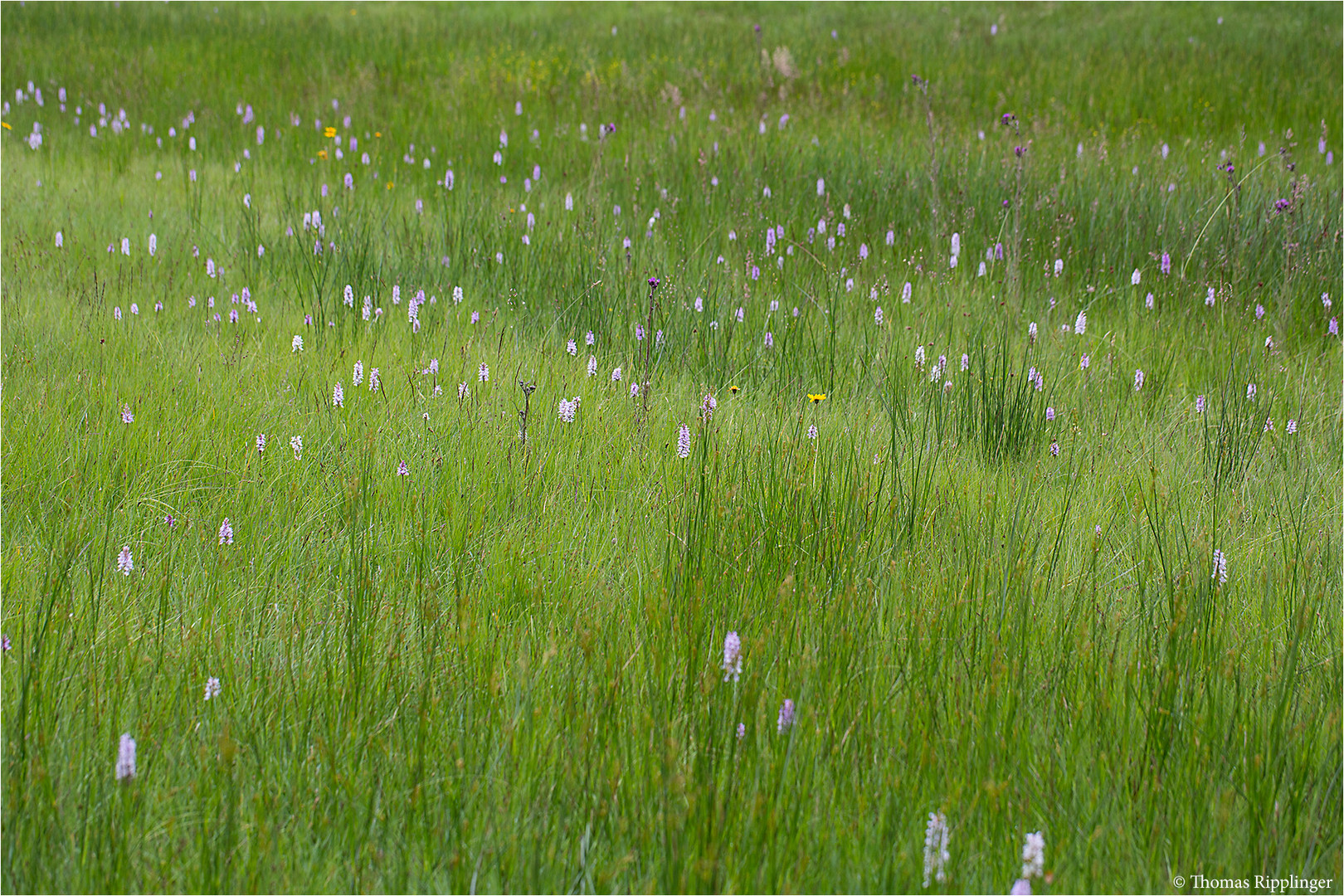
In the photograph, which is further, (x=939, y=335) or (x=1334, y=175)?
(x=1334, y=175)

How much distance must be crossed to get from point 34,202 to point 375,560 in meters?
5.05

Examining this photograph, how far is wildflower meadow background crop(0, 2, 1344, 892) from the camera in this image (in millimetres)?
1393

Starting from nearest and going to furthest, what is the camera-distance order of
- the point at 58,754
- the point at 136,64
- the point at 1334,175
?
the point at 58,754, the point at 1334,175, the point at 136,64

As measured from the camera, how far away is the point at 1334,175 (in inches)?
263

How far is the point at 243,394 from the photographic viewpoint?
286cm

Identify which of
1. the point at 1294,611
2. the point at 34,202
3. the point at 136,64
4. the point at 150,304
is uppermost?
the point at 136,64

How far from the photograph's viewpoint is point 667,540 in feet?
6.98

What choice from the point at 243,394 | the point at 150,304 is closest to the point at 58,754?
the point at 243,394

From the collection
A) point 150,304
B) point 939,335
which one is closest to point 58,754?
point 150,304

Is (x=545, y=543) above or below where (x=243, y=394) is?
below

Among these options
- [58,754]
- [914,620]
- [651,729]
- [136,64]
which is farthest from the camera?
[136,64]

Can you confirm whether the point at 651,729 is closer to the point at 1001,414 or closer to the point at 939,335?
the point at 1001,414

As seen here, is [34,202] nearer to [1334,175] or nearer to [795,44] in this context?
[795,44]

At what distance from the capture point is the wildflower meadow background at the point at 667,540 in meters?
1.39
